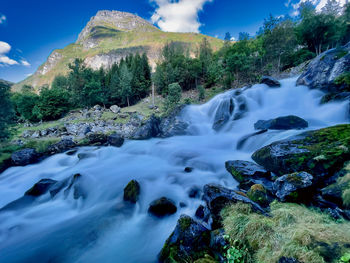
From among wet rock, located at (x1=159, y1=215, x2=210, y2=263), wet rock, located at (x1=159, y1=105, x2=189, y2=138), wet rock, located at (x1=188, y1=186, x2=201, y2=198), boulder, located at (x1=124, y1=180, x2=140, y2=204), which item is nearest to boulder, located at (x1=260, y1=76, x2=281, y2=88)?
wet rock, located at (x1=159, y1=105, x2=189, y2=138)

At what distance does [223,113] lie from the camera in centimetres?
1675

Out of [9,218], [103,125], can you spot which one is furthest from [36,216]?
[103,125]

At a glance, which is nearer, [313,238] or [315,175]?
[313,238]

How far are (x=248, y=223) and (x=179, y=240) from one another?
4.80ft

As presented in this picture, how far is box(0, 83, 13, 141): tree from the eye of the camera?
593 inches

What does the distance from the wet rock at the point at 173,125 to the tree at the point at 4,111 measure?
15140 mm

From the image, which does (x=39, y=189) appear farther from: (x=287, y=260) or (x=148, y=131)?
(x=148, y=131)

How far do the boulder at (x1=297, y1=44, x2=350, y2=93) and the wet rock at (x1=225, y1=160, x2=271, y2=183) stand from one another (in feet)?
35.8

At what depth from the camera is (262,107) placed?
1572cm

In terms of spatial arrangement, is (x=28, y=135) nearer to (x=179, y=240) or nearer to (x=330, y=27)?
(x=179, y=240)

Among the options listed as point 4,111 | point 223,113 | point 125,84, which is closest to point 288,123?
→ point 223,113

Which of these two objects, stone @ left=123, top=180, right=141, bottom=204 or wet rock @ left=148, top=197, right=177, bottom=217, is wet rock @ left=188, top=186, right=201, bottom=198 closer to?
wet rock @ left=148, top=197, right=177, bottom=217

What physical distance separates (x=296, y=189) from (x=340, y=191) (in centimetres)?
82

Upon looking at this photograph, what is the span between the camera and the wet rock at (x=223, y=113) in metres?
15.9
